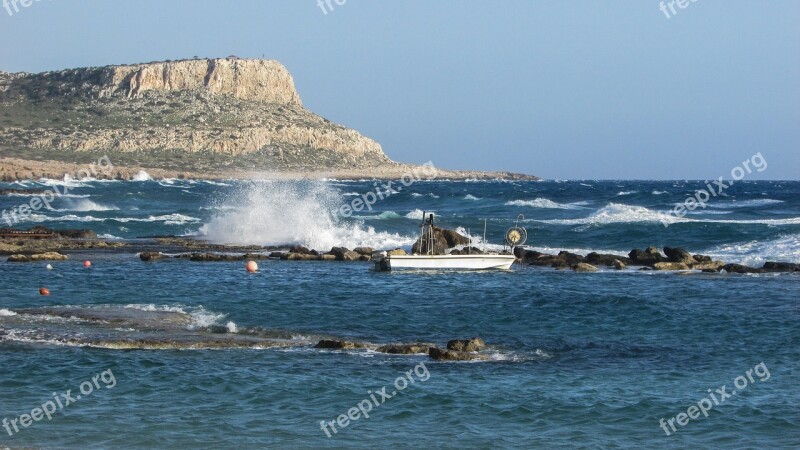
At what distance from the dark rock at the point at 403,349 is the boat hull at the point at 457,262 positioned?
1432cm

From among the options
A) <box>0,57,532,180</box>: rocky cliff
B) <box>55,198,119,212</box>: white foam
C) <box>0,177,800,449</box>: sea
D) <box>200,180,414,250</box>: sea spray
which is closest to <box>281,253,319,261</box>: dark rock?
<box>0,177,800,449</box>: sea

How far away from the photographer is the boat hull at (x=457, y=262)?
109ft

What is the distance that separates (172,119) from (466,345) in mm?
163093

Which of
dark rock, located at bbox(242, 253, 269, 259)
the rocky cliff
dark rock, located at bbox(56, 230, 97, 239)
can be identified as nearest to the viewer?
dark rock, located at bbox(242, 253, 269, 259)

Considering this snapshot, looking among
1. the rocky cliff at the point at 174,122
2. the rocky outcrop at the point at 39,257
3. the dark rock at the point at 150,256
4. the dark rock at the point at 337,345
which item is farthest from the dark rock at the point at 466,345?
the rocky cliff at the point at 174,122

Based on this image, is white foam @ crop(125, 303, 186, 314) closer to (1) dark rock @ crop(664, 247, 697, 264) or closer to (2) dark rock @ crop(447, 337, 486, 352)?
(2) dark rock @ crop(447, 337, 486, 352)

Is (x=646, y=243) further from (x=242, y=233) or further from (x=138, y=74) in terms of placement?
(x=138, y=74)

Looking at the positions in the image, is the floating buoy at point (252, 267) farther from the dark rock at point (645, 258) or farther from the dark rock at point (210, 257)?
the dark rock at point (645, 258)

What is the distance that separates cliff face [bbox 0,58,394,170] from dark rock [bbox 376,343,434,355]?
13668cm

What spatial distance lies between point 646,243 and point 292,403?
34168mm

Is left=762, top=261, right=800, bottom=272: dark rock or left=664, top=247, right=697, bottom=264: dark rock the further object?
left=664, top=247, right=697, bottom=264: dark rock

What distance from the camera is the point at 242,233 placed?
4744 centimetres

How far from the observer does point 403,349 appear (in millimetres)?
18469

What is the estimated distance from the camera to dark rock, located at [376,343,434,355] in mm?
18422
